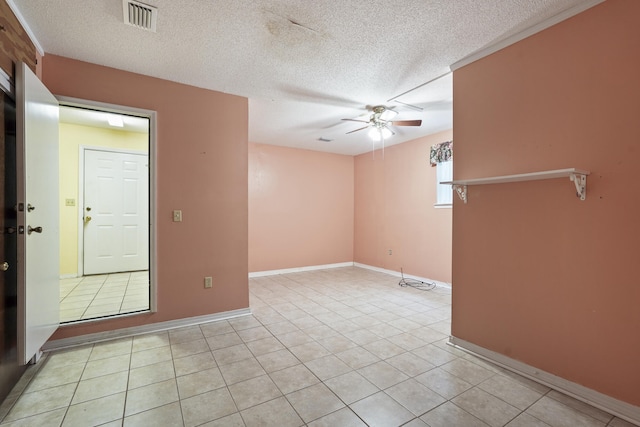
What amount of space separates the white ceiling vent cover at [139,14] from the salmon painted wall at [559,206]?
247 centimetres

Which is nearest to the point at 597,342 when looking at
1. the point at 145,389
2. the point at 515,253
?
the point at 515,253

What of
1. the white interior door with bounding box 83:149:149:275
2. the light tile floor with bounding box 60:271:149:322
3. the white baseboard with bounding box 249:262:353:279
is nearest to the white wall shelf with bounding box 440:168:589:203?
the light tile floor with bounding box 60:271:149:322

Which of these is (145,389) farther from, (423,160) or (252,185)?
(423,160)

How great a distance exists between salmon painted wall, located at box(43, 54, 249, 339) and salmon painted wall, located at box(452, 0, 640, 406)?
234 centimetres

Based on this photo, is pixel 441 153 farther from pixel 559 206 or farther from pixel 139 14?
pixel 139 14

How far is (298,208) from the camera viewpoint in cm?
588

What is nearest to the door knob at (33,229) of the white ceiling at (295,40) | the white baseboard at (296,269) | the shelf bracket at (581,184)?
the white ceiling at (295,40)

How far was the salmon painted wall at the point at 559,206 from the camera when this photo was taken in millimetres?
1676

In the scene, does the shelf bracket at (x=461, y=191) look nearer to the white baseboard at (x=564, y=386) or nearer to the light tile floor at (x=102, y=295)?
the white baseboard at (x=564, y=386)

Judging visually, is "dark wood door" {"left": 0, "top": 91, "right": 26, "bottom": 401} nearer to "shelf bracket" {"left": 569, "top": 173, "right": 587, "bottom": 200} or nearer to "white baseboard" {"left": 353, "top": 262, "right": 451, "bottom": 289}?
"shelf bracket" {"left": 569, "top": 173, "right": 587, "bottom": 200}

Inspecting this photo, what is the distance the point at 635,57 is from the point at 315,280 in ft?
14.5

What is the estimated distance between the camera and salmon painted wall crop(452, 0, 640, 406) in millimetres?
1676

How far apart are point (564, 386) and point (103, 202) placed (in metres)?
6.31

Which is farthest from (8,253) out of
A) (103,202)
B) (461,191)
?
(103,202)
